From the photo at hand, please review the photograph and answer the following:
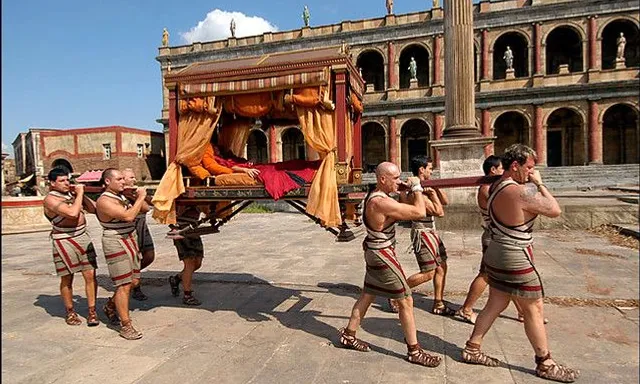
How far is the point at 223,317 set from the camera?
5.51 meters

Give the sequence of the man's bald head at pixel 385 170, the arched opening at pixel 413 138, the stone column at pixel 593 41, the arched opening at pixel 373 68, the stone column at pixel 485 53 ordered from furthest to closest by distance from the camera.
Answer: the arched opening at pixel 373 68 → the arched opening at pixel 413 138 → the stone column at pixel 485 53 → the stone column at pixel 593 41 → the man's bald head at pixel 385 170

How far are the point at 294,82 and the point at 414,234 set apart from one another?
8.03 feet

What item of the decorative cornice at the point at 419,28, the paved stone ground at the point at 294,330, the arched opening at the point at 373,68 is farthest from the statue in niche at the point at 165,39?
the paved stone ground at the point at 294,330

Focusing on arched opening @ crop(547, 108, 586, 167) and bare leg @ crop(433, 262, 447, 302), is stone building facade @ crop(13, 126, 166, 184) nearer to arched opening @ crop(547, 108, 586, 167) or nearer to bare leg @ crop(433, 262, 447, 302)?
arched opening @ crop(547, 108, 586, 167)

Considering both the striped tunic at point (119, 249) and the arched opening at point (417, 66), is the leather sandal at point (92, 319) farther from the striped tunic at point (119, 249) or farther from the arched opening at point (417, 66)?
the arched opening at point (417, 66)

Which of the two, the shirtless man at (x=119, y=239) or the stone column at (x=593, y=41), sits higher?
the stone column at (x=593, y=41)

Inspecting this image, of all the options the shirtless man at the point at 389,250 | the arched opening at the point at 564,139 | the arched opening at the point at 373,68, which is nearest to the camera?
the shirtless man at the point at 389,250

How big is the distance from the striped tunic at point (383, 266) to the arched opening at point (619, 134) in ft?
113

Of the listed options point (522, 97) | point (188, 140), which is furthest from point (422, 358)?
point (522, 97)

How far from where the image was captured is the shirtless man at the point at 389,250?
3982 millimetres

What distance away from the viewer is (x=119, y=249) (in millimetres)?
4977

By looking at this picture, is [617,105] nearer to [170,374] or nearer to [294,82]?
[294,82]

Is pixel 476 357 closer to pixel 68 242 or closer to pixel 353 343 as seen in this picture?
pixel 353 343

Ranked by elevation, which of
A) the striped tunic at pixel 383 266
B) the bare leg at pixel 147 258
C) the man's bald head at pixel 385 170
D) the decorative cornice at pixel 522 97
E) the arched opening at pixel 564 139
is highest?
the decorative cornice at pixel 522 97
